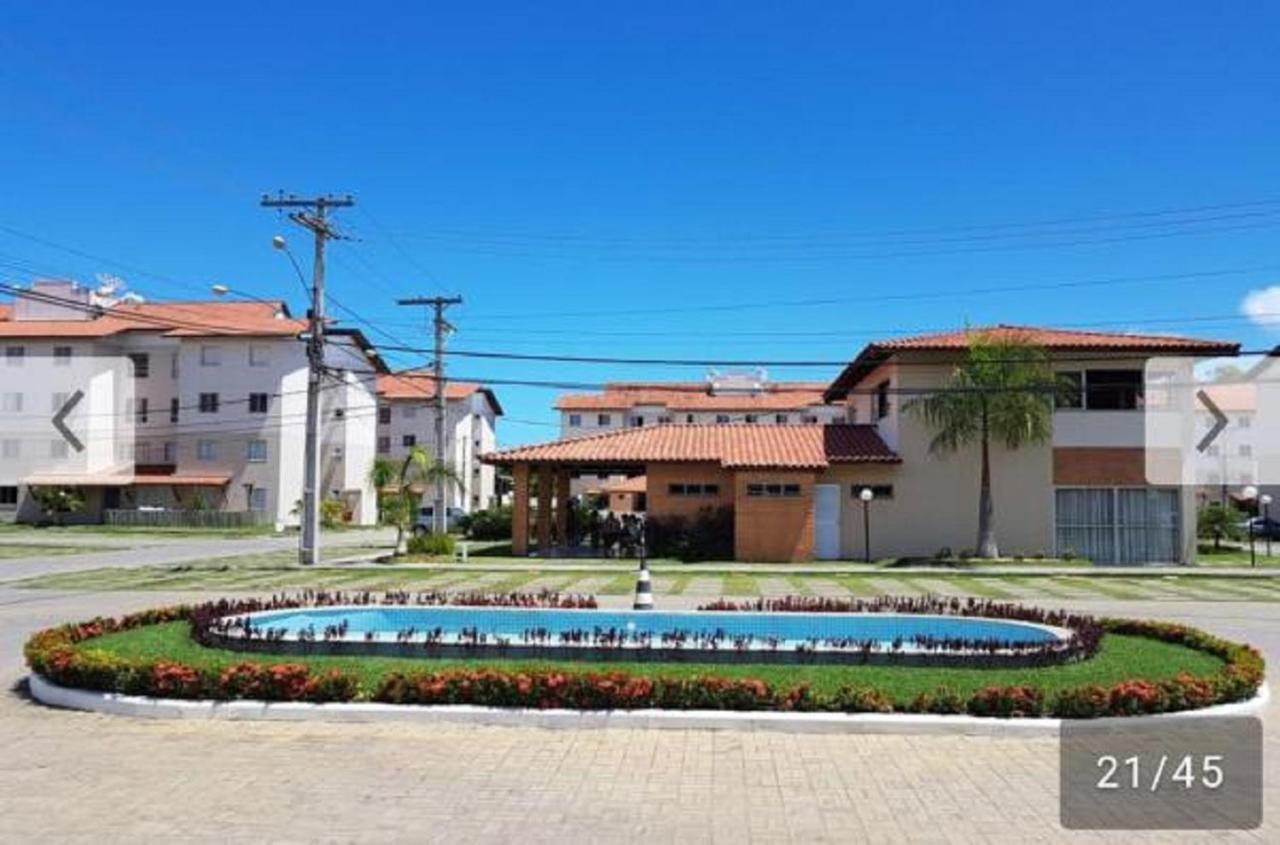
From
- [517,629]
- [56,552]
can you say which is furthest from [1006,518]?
[56,552]

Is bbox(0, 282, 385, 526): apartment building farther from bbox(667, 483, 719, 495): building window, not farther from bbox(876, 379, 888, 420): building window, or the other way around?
bbox(876, 379, 888, 420): building window

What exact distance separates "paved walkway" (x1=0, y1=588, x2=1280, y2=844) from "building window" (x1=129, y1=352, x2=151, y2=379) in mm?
64928

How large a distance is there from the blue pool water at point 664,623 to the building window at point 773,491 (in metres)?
20.3

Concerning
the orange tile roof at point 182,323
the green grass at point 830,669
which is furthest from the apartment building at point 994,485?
the orange tile roof at point 182,323

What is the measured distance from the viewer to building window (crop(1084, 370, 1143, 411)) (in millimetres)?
35531

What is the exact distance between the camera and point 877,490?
36.3 meters

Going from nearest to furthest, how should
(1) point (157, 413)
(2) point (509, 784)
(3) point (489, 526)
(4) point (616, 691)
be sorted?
(2) point (509, 784)
(4) point (616, 691)
(3) point (489, 526)
(1) point (157, 413)

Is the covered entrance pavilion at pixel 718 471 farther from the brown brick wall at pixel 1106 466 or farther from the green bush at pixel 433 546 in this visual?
the brown brick wall at pixel 1106 466

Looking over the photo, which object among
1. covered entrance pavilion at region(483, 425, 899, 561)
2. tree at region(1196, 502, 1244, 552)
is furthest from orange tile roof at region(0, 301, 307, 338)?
tree at region(1196, 502, 1244, 552)

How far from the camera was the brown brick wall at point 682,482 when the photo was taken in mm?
37469

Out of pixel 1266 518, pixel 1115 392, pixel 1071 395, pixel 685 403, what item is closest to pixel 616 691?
pixel 1071 395

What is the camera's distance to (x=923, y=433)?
36.0 m

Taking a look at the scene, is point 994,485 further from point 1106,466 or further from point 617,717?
point 617,717

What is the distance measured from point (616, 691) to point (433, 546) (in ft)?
92.5
